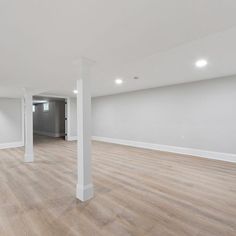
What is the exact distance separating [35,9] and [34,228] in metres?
2.21

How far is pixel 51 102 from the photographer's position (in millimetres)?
10117

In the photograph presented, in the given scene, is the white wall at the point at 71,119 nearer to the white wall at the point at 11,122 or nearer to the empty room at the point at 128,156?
the white wall at the point at 11,122

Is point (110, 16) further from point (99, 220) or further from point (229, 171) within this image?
point (229, 171)

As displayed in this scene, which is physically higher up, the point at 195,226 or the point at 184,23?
the point at 184,23

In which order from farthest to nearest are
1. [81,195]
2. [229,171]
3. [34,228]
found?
[229,171] → [81,195] → [34,228]

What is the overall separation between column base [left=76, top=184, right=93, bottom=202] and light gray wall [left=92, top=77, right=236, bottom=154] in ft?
12.2

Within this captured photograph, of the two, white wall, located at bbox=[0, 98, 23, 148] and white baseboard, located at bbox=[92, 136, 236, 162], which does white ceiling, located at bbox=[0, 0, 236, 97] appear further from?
white wall, located at bbox=[0, 98, 23, 148]

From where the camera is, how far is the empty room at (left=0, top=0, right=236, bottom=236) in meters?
1.47

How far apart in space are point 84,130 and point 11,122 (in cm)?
587

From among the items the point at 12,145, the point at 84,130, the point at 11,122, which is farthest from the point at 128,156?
the point at 11,122

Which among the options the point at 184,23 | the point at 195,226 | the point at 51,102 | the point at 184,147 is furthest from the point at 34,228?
the point at 51,102

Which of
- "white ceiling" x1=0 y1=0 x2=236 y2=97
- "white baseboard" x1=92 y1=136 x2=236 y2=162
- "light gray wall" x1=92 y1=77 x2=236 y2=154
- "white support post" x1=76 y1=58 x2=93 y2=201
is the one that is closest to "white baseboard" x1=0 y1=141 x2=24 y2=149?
"light gray wall" x1=92 y1=77 x2=236 y2=154

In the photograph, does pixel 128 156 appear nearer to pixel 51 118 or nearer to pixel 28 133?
pixel 28 133

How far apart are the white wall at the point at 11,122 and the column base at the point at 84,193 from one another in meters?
5.75
